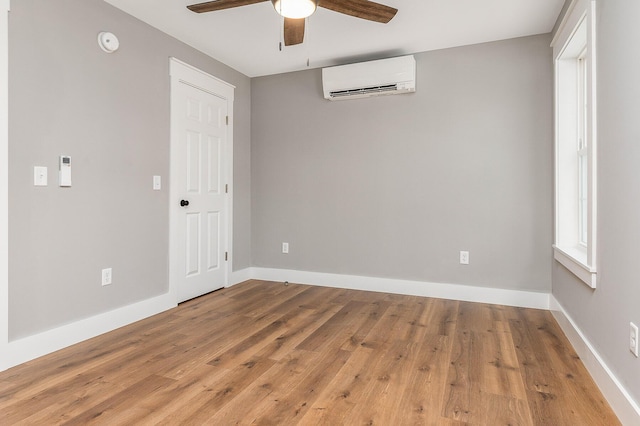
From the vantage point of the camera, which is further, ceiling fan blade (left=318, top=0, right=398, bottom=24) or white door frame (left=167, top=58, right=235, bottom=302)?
white door frame (left=167, top=58, right=235, bottom=302)

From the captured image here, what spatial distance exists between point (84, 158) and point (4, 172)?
515 millimetres

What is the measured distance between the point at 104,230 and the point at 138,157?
654mm

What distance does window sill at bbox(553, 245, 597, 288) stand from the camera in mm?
2057

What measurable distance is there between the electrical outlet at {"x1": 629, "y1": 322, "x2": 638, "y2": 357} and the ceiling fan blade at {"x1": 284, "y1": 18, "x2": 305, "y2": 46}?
2.29 meters

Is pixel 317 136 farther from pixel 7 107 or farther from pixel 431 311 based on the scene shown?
pixel 7 107

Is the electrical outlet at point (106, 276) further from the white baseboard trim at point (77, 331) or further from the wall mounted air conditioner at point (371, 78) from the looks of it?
the wall mounted air conditioner at point (371, 78)

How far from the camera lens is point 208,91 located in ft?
12.2

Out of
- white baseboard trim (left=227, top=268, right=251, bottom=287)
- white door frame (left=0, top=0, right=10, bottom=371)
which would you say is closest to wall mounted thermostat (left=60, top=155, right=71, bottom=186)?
white door frame (left=0, top=0, right=10, bottom=371)

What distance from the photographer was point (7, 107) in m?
2.12

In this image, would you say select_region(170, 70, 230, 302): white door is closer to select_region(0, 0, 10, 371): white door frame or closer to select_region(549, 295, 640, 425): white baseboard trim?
select_region(0, 0, 10, 371): white door frame

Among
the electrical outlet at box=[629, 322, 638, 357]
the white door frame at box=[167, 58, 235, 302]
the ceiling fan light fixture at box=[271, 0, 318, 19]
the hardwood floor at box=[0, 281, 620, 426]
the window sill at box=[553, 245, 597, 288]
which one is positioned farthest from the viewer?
the white door frame at box=[167, 58, 235, 302]

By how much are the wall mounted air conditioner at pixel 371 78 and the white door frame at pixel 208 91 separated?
1091 millimetres

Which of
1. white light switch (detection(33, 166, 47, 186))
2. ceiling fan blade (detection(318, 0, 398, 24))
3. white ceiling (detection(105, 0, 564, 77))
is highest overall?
white ceiling (detection(105, 0, 564, 77))

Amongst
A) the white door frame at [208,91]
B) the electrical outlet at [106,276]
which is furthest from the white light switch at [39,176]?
the white door frame at [208,91]
